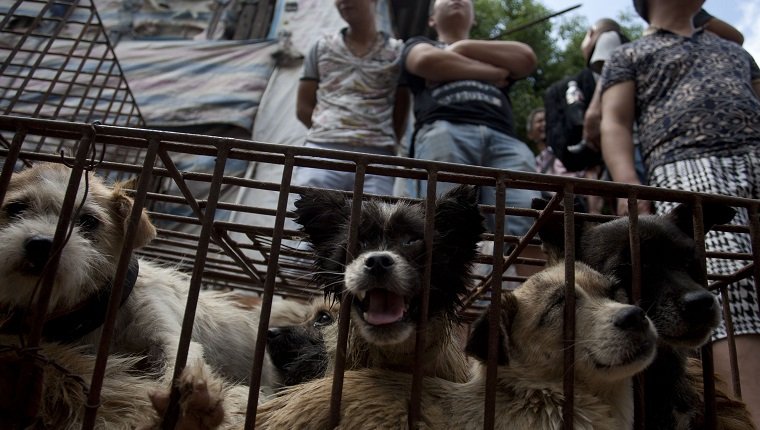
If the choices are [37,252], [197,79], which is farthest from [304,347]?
[197,79]

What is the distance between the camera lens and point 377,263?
1.93 metres

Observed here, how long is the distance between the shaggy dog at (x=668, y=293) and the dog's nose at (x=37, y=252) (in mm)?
1844

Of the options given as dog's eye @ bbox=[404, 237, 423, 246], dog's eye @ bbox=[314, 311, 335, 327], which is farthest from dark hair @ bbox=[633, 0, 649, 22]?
dog's eye @ bbox=[314, 311, 335, 327]

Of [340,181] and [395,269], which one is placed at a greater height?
[340,181]

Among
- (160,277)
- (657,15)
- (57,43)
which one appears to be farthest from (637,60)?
(57,43)

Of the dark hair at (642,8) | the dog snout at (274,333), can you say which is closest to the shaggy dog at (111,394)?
the dog snout at (274,333)

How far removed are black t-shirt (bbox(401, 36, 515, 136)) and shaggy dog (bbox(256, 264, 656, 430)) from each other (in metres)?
2.04

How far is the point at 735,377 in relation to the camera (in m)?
2.33

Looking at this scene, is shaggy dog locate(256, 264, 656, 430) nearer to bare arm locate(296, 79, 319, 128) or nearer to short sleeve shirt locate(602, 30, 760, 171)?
short sleeve shirt locate(602, 30, 760, 171)

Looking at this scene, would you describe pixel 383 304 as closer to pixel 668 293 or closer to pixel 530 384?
pixel 530 384

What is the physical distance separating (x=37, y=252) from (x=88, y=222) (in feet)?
1.41

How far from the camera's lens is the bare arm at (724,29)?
4203 mm

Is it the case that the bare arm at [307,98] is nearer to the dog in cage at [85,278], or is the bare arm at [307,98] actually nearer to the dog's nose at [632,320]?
the dog in cage at [85,278]

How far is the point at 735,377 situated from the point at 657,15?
225 cm
